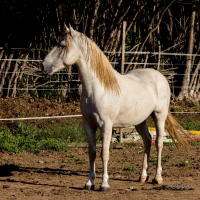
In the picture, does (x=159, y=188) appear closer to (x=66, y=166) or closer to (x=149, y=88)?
(x=149, y=88)

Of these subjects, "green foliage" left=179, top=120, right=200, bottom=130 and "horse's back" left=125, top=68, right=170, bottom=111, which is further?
"green foliage" left=179, top=120, right=200, bottom=130

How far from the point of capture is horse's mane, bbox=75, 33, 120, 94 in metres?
8.66

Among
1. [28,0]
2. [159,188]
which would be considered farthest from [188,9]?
[159,188]

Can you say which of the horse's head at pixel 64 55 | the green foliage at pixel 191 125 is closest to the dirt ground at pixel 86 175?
the horse's head at pixel 64 55

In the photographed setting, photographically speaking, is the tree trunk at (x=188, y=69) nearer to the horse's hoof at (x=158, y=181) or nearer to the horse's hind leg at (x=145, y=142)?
the horse's hind leg at (x=145, y=142)

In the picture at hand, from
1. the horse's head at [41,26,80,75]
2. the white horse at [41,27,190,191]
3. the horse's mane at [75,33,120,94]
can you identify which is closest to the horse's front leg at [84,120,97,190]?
the white horse at [41,27,190,191]

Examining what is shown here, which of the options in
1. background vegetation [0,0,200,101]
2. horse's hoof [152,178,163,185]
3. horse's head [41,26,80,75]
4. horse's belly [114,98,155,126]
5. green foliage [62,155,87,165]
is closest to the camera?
horse's head [41,26,80,75]

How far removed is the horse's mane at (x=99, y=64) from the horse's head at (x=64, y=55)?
0.12 metres

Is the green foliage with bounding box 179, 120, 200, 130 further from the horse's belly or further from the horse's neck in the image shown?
the horse's neck

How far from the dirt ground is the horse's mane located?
1.34 metres

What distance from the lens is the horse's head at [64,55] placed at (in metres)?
8.56

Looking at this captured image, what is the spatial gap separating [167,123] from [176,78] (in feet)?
28.0

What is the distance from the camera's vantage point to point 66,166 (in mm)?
10648

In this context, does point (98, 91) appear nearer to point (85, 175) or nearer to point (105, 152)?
point (105, 152)
